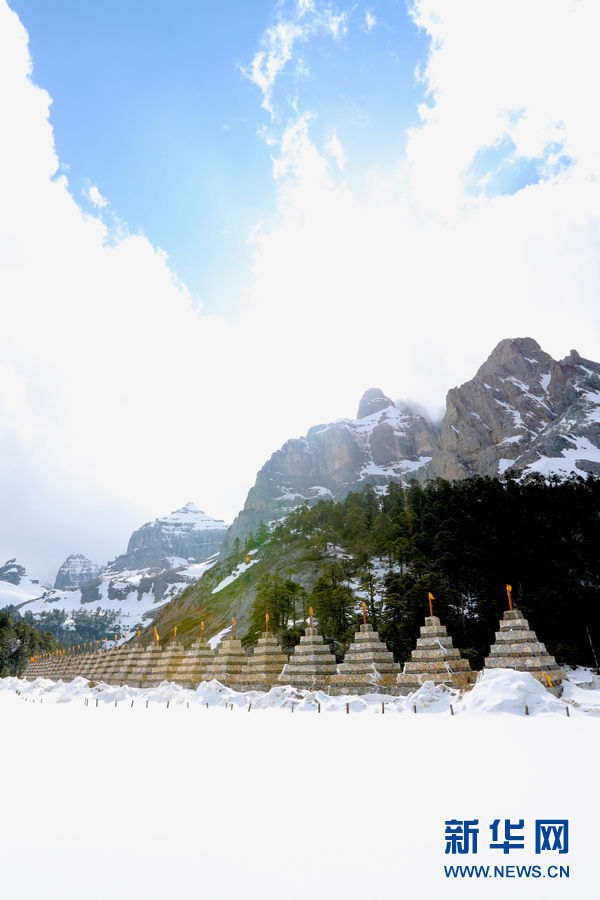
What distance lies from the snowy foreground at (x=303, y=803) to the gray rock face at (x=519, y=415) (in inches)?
5404

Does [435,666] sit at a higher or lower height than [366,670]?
higher

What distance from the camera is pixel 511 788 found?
8898mm

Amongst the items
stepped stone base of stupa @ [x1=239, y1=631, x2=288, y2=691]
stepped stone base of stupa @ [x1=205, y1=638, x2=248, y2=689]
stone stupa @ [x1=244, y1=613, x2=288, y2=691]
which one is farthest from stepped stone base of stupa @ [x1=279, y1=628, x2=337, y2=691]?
stepped stone base of stupa @ [x1=205, y1=638, x2=248, y2=689]

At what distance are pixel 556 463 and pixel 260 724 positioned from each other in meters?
136

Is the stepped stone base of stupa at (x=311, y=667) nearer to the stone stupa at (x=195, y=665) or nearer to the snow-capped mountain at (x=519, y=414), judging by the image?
the stone stupa at (x=195, y=665)

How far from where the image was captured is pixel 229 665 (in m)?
36.3

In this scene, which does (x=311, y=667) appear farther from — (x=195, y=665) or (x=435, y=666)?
(x=195, y=665)

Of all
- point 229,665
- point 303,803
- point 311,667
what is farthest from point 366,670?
point 303,803

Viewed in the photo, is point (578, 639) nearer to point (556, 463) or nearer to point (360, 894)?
point (360, 894)

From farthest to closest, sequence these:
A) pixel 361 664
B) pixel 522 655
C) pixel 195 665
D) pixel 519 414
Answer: pixel 519 414, pixel 195 665, pixel 361 664, pixel 522 655

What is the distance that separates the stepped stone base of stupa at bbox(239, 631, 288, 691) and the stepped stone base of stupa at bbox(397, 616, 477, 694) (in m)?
10.1

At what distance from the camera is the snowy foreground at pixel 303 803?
600cm

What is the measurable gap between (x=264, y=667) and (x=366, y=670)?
8.97 metres

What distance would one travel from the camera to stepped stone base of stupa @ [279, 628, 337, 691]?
2905 centimetres
